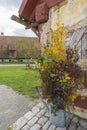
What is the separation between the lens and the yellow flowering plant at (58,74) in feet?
A: 13.4

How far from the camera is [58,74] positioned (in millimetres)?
4055

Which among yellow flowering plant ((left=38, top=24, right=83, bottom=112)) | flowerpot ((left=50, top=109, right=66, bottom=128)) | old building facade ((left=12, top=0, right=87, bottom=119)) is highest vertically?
old building facade ((left=12, top=0, right=87, bottom=119))

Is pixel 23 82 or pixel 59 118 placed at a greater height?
pixel 59 118

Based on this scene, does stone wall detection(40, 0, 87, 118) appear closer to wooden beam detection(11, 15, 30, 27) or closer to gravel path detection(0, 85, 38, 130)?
gravel path detection(0, 85, 38, 130)

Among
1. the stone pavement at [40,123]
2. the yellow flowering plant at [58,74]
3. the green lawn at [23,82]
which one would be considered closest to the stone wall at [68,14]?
the yellow flowering plant at [58,74]

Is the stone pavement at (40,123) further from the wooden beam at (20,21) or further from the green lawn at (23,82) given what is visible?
the wooden beam at (20,21)

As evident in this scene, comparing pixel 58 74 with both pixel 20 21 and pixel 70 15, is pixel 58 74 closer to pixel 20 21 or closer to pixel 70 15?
pixel 70 15

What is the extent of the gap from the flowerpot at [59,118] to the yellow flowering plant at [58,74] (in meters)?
0.12

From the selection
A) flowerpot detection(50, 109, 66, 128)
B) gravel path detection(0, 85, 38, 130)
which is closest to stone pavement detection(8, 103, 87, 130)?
flowerpot detection(50, 109, 66, 128)

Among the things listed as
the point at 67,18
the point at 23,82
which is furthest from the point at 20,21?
the point at 23,82

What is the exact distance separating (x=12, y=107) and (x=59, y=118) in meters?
2.27

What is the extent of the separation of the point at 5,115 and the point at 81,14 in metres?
3.18

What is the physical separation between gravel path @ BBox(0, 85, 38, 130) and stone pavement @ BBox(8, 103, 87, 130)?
0.85 feet

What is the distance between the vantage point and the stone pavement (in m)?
4.49
